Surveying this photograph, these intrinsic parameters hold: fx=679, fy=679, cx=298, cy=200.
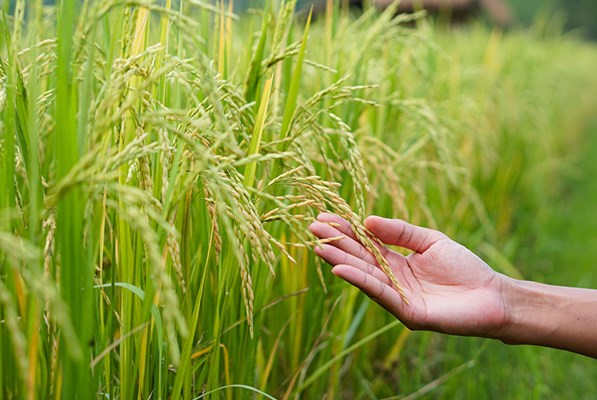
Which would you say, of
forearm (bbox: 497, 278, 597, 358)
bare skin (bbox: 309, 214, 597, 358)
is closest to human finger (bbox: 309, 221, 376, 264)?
bare skin (bbox: 309, 214, 597, 358)

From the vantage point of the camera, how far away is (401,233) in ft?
4.92

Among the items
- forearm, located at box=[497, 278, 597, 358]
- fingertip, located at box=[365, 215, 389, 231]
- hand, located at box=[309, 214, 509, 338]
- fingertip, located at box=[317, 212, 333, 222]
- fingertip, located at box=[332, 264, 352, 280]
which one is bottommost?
forearm, located at box=[497, 278, 597, 358]

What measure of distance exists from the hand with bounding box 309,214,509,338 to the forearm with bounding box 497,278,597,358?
0.18 ft

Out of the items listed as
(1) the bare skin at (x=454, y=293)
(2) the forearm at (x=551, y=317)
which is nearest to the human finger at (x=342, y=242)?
(1) the bare skin at (x=454, y=293)

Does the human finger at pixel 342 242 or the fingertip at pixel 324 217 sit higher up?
the fingertip at pixel 324 217

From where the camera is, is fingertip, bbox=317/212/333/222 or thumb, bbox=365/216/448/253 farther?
thumb, bbox=365/216/448/253

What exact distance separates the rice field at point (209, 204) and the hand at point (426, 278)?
119 mm

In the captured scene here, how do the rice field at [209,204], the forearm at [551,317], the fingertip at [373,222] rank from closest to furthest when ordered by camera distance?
the rice field at [209,204] → the fingertip at [373,222] → the forearm at [551,317]

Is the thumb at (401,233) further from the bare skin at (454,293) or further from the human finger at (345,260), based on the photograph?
the human finger at (345,260)

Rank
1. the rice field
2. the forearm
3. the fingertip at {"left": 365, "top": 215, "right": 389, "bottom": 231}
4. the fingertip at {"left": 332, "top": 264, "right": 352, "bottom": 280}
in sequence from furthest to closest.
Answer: the forearm, the fingertip at {"left": 365, "top": 215, "right": 389, "bottom": 231}, the fingertip at {"left": 332, "top": 264, "right": 352, "bottom": 280}, the rice field

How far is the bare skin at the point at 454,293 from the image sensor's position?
1.34 meters

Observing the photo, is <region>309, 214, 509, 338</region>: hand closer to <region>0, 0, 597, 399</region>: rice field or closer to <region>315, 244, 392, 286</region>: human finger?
<region>315, 244, 392, 286</region>: human finger

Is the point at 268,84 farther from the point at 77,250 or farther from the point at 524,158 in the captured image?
the point at 524,158

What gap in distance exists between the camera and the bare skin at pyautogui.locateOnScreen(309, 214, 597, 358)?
4.39 feet
